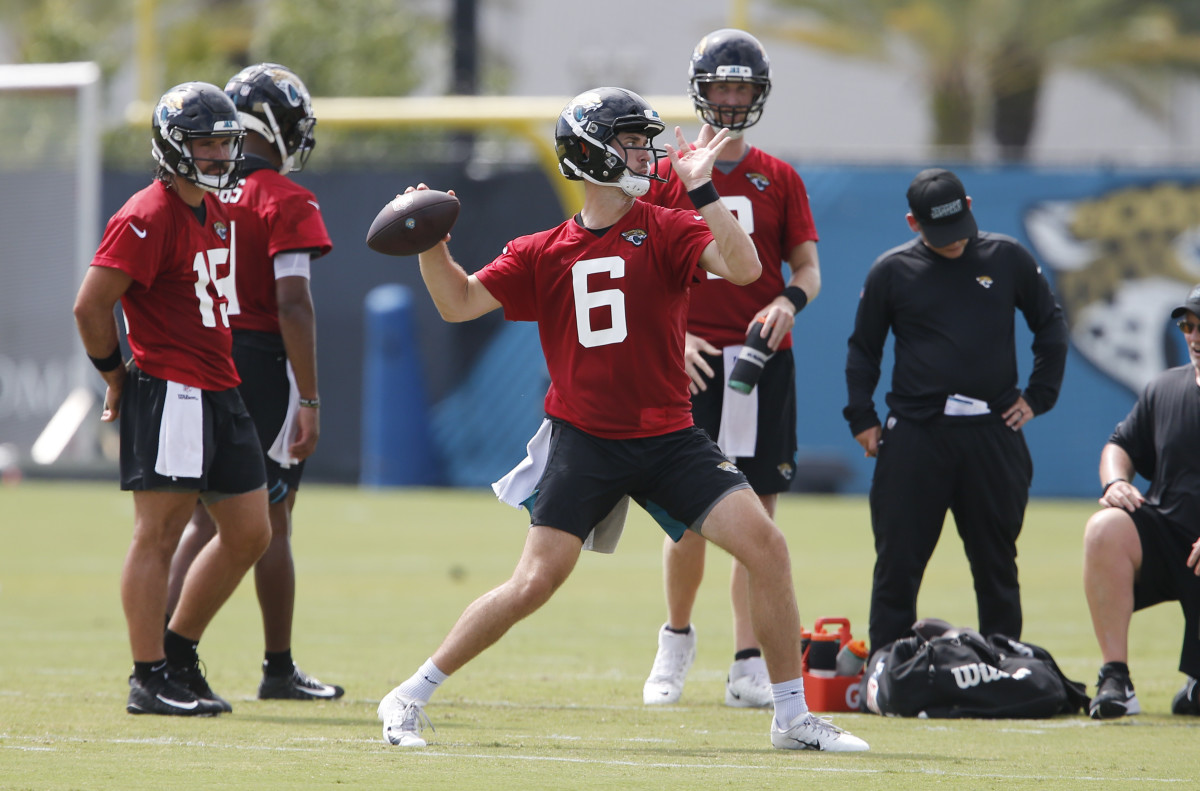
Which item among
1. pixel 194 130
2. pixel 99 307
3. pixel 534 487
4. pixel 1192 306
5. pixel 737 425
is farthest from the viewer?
pixel 737 425

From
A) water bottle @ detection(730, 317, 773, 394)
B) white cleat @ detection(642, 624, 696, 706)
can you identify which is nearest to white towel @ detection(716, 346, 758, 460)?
water bottle @ detection(730, 317, 773, 394)

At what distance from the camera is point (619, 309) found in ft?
20.0

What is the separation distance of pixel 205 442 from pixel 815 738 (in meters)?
2.69

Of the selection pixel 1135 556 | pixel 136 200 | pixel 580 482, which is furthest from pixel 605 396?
pixel 1135 556

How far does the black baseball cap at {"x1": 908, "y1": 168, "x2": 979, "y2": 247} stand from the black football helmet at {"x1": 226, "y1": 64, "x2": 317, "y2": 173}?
2.78 m

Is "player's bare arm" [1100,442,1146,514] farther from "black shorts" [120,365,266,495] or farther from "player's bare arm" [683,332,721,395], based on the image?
"black shorts" [120,365,266,495]

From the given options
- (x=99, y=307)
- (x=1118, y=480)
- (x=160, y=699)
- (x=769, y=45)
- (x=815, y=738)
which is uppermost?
(x=769, y=45)

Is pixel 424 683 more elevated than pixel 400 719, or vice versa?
pixel 424 683

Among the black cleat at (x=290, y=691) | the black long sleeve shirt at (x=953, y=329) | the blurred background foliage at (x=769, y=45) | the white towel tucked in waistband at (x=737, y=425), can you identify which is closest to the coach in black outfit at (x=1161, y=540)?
the black long sleeve shirt at (x=953, y=329)

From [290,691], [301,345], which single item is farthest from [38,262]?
[290,691]

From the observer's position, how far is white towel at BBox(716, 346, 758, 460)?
7.54 m

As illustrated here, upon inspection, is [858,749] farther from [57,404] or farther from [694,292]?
[57,404]

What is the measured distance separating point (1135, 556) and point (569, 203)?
1372 cm

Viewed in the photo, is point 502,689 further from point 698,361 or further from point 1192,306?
point 1192,306
